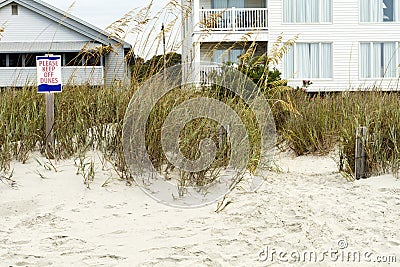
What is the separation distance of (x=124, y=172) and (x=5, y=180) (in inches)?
42.4

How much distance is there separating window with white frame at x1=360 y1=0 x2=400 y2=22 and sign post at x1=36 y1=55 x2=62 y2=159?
19977 millimetres

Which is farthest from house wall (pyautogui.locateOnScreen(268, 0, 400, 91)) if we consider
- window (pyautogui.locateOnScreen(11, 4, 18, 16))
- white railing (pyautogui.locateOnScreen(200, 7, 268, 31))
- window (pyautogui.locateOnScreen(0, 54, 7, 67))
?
window (pyautogui.locateOnScreen(0, 54, 7, 67))

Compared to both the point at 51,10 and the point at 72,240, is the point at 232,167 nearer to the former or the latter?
the point at 72,240

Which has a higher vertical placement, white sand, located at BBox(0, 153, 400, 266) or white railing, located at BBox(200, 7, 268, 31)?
white railing, located at BBox(200, 7, 268, 31)

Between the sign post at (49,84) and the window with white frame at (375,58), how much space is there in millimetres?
19216

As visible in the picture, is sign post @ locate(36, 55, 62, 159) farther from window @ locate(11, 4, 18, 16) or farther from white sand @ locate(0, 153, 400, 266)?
window @ locate(11, 4, 18, 16)

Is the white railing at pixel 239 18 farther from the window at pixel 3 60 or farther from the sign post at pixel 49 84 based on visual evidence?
the sign post at pixel 49 84

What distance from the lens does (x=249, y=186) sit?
575cm

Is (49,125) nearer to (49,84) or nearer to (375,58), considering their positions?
(49,84)

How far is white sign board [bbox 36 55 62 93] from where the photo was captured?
600 centimetres

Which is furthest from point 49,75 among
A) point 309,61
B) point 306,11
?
point 306,11

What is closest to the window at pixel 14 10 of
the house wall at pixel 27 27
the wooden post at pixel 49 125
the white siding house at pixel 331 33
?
the house wall at pixel 27 27

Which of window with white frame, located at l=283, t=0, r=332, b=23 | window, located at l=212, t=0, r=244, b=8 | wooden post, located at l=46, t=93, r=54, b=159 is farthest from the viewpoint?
window, located at l=212, t=0, r=244, b=8

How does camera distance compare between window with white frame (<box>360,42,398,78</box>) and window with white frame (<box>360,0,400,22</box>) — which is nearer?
window with white frame (<box>360,42,398,78</box>)
